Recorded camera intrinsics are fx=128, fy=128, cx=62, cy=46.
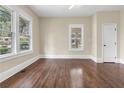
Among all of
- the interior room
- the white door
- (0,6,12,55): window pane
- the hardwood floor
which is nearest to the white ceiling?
the interior room

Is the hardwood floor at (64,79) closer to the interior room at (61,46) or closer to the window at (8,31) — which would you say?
the interior room at (61,46)

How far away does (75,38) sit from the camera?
8484mm

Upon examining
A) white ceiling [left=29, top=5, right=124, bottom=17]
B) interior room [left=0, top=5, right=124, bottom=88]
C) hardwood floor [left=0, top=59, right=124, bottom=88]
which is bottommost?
hardwood floor [left=0, top=59, right=124, bottom=88]

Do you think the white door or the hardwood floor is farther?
the white door

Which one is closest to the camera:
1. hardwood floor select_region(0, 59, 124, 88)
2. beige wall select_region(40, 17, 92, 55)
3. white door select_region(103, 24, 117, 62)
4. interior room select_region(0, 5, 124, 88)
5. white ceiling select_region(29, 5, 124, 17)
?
hardwood floor select_region(0, 59, 124, 88)

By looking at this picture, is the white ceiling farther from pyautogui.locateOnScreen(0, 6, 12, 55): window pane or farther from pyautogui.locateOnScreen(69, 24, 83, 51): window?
pyautogui.locateOnScreen(0, 6, 12, 55): window pane

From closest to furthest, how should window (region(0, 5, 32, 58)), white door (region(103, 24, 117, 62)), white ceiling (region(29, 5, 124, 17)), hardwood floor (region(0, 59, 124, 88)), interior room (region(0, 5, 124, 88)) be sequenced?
hardwood floor (region(0, 59, 124, 88))
interior room (region(0, 5, 124, 88))
window (region(0, 5, 32, 58))
white ceiling (region(29, 5, 124, 17))
white door (region(103, 24, 117, 62))

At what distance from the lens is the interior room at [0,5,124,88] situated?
370 cm

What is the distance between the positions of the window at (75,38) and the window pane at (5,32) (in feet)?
15.7

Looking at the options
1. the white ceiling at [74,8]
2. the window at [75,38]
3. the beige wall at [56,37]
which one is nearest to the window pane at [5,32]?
the white ceiling at [74,8]

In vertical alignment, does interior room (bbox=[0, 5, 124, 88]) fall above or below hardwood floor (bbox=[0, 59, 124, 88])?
above

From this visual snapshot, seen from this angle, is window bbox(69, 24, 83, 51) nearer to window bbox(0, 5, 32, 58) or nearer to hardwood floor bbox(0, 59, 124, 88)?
hardwood floor bbox(0, 59, 124, 88)

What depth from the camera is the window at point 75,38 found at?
842 centimetres
